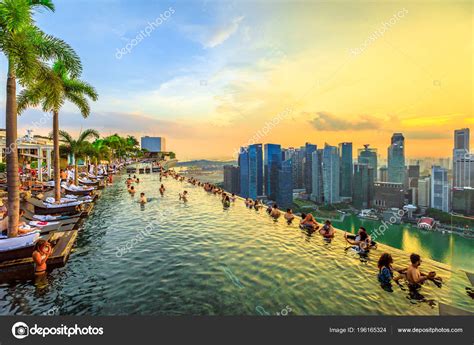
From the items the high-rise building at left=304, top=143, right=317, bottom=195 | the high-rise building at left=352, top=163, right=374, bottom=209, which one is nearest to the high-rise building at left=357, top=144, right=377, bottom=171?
A: the high-rise building at left=352, top=163, right=374, bottom=209

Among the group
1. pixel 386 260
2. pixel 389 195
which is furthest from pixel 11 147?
pixel 389 195

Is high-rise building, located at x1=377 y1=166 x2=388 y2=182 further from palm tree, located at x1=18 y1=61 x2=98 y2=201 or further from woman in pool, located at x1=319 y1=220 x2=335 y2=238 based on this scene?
palm tree, located at x1=18 y1=61 x2=98 y2=201

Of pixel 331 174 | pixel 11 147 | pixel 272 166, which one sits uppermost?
pixel 11 147

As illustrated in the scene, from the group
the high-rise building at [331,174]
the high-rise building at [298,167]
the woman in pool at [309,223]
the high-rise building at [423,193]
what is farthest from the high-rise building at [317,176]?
the woman in pool at [309,223]

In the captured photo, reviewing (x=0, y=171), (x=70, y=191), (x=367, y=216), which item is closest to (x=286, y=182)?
(x=367, y=216)

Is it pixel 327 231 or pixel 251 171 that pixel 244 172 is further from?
pixel 327 231

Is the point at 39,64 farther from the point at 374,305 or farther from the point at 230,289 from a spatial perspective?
the point at 374,305
